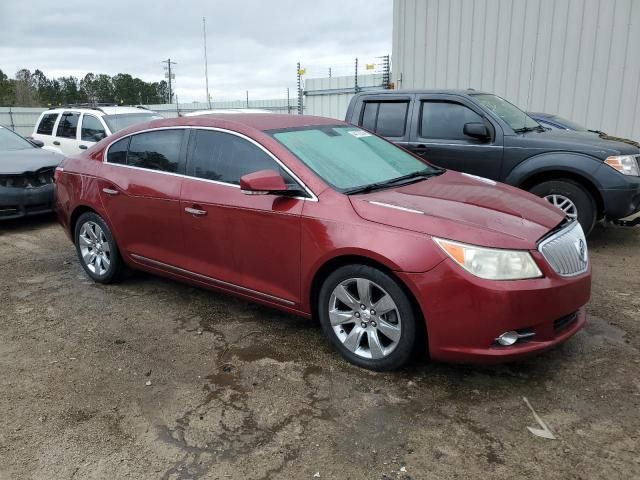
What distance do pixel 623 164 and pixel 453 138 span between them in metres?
1.83

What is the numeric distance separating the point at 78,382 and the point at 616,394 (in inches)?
127

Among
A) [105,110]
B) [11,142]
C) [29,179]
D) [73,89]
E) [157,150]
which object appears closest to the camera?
[157,150]

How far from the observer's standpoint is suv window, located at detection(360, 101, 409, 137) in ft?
22.4

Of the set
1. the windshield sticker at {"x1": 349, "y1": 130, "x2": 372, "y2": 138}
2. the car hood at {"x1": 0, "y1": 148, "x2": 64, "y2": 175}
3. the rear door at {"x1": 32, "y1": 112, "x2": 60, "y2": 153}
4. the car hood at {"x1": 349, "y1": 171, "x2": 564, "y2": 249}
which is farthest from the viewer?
the rear door at {"x1": 32, "y1": 112, "x2": 60, "y2": 153}

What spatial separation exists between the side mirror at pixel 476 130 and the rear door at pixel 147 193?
131 inches

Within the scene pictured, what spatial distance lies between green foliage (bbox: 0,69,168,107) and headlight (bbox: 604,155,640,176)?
39270 mm

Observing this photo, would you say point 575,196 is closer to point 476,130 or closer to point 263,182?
point 476,130

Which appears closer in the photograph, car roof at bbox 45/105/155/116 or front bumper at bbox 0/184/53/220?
front bumper at bbox 0/184/53/220

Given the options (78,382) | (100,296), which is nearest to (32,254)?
(100,296)

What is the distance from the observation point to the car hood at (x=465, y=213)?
3047mm

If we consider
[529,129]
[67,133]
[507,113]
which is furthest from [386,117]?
[67,133]

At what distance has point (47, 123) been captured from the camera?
426 inches

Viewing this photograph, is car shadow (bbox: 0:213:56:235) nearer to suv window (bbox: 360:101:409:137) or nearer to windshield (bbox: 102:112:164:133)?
windshield (bbox: 102:112:164:133)

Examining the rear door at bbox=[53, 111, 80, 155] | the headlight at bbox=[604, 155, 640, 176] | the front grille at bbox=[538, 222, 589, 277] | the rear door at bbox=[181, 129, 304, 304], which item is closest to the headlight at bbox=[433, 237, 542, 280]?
the front grille at bbox=[538, 222, 589, 277]
